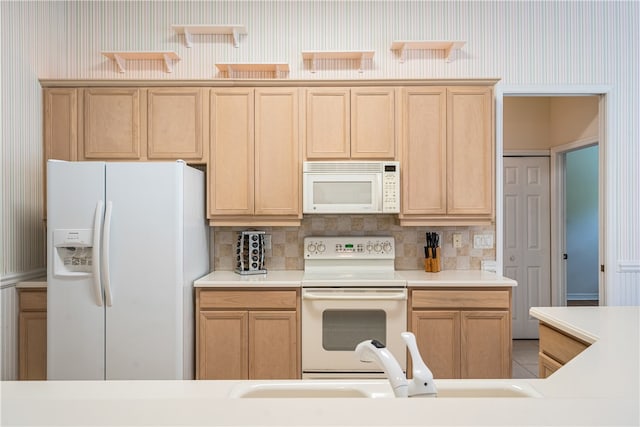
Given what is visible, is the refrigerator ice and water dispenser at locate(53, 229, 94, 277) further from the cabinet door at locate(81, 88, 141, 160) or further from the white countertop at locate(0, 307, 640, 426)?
the white countertop at locate(0, 307, 640, 426)

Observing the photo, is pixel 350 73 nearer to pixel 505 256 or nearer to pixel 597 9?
pixel 597 9

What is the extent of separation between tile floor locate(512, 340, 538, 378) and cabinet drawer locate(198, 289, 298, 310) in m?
2.02

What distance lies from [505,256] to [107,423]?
4.62 meters

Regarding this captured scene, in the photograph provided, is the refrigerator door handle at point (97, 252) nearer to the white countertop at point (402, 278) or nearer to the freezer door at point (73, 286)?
the freezer door at point (73, 286)

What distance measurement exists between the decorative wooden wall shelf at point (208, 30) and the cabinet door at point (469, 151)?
1.73m

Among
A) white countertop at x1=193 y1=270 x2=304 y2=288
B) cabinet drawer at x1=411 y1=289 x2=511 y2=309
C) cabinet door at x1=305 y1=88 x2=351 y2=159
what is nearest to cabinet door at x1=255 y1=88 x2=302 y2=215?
cabinet door at x1=305 y1=88 x2=351 y2=159

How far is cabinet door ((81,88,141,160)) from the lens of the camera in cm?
316

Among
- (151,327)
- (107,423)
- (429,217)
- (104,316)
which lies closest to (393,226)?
(429,217)

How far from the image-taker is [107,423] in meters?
0.49

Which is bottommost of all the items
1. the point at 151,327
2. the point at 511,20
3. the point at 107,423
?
the point at 151,327

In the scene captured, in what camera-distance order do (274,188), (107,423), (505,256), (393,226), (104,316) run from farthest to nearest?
(505,256)
(393,226)
(274,188)
(104,316)
(107,423)

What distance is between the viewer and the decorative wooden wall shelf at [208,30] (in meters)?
3.34

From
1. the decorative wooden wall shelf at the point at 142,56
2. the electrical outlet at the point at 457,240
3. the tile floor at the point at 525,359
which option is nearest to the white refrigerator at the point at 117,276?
the decorative wooden wall shelf at the point at 142,56

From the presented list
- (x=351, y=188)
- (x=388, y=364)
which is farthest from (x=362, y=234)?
(x=388, y=364)
